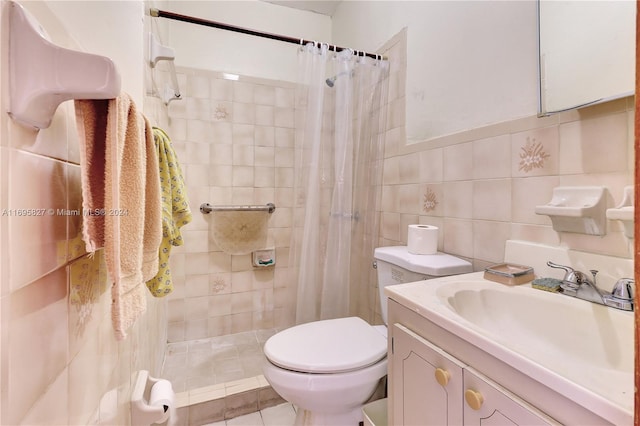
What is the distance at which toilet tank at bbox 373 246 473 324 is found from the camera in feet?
3.43

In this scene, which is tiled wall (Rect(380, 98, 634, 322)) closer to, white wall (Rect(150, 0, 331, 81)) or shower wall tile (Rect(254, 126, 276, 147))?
shower wall tile (Rect(254, 126, 276, 147))

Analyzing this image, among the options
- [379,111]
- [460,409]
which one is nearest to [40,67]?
[460,409]

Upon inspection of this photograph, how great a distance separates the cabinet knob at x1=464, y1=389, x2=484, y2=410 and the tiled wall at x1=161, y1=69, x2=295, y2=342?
154 centimetres

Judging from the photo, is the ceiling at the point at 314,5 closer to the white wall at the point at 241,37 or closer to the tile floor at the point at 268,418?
the white wall at the point at 241,37

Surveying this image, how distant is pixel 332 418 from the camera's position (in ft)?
3.55

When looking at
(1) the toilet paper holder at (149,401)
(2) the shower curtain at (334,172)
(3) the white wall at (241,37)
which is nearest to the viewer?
(1) the toilet paper holder at (149,401)

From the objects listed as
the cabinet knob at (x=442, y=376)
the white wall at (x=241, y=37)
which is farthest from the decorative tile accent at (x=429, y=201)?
the white wall at (x=241, y=37)

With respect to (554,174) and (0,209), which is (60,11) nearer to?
(0,209)

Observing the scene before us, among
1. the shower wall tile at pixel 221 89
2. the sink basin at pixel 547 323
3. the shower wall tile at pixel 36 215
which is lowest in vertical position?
the sink basin at pixel 547 323

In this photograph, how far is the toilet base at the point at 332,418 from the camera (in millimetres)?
1075

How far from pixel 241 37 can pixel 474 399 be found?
2.34m

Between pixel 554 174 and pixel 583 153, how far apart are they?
0.28ft

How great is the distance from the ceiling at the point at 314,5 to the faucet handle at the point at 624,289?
7.54ft

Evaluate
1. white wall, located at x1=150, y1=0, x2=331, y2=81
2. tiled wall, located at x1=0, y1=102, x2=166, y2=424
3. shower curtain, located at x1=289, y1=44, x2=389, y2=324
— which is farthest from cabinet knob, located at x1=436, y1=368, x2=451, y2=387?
white wall, located at x1=150, y1=0, x2=331, y2=81
